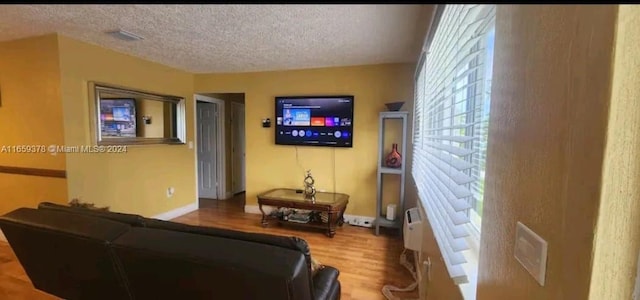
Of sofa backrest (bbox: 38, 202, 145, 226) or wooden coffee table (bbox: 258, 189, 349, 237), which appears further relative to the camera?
wooden coffee table (bbox: 258, 189, 349, 237)

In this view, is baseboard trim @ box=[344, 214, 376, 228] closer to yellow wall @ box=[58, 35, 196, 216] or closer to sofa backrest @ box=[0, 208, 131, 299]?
yellow wall @ box=[58, 35, 196, 216]

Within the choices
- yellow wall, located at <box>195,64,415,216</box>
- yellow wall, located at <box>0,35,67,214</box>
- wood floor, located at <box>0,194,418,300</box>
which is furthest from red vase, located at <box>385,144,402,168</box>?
yellow wall, located at <box>0,35,67,214</box>

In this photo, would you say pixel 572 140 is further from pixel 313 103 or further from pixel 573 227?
pixel 313 103

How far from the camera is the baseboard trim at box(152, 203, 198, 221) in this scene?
12.8ft

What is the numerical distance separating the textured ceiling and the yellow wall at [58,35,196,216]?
0.21 metres

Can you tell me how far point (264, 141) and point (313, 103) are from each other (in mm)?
986

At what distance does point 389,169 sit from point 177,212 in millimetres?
3142

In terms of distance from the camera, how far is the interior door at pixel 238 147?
5488 mm

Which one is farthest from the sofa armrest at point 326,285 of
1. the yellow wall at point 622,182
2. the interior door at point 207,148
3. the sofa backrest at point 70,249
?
the interior door at point 207,148

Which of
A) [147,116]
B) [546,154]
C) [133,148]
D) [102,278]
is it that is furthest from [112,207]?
[546,154]

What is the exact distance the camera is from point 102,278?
1.42 m

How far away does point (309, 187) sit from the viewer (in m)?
3.94

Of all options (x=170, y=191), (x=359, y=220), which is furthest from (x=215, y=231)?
(x=170, y=191)

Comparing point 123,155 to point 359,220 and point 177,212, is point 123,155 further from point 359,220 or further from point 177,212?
point 359,220
